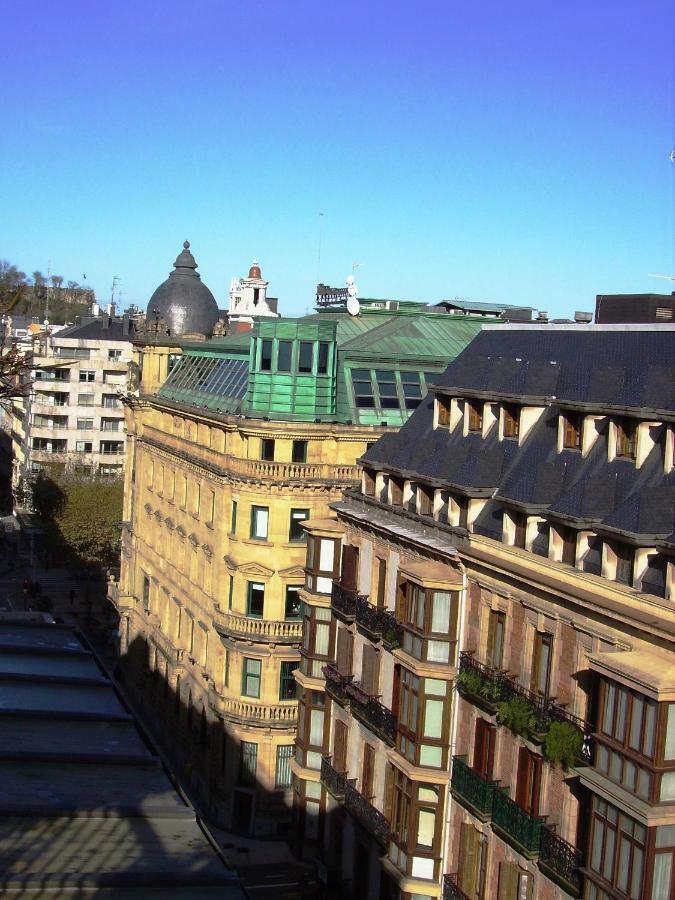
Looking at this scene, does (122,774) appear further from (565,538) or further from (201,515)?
(201,515)

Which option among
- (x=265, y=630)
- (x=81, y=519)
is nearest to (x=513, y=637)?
(x=265, y=630)

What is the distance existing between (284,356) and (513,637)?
25.2 m

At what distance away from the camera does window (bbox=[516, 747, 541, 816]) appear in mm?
29828

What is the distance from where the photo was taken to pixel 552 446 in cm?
3341

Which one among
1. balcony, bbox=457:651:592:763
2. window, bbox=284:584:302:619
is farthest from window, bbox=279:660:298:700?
balcony, bbox=457:651:592:763

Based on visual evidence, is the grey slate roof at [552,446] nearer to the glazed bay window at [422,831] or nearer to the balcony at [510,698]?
the balcony at [510,698]

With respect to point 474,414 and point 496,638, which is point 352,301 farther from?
point 496,638

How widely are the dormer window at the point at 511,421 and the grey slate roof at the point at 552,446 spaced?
32cm

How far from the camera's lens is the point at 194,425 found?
61.5 meters

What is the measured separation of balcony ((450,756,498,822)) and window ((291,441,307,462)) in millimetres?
22128

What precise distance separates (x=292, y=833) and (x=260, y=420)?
57.0ft

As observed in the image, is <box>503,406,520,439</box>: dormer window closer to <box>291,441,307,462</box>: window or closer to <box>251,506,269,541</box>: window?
<box>291,441,307,462</box>: window

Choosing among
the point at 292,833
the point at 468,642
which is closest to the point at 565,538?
the point at 468,642

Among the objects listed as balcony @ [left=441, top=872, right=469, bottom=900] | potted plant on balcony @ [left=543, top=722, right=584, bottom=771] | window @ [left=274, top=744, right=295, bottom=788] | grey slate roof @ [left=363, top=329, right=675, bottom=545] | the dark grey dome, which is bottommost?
window @ [left=274, top=744, right=295, bottom=788]
